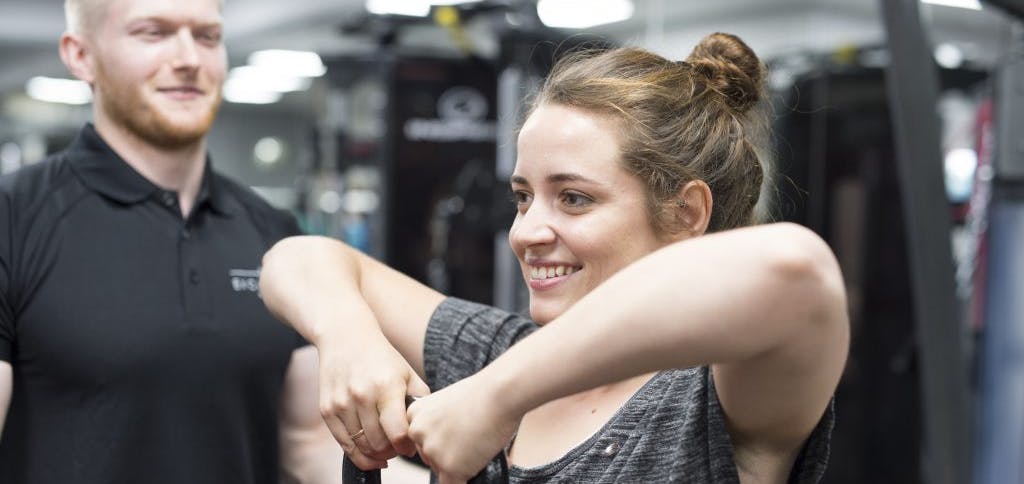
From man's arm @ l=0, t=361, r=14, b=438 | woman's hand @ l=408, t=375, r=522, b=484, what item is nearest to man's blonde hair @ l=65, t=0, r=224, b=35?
man's arm @ l=0, t=361, r=14, b=438

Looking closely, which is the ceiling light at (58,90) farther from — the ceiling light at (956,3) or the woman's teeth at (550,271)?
the woman's teeth at (550,271)

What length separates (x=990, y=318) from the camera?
308 cm

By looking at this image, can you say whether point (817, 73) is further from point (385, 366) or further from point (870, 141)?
point (385, 366)

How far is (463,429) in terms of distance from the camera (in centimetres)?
96

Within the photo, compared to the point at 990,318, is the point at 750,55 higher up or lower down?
higher up

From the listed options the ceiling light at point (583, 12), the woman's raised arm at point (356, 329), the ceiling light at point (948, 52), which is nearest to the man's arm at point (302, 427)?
the woman's raised arm at point (356, 329)

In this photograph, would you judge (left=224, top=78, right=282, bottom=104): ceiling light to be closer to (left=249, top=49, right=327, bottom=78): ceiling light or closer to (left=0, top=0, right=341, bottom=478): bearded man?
(left=249, top=49, right=327, bottom=78): ceiling light

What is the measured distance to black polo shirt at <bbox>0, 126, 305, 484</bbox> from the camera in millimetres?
1612

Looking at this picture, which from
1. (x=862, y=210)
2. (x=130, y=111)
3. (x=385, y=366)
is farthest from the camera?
(x=862, y=210)

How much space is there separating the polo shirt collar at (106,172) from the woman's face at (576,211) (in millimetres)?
800

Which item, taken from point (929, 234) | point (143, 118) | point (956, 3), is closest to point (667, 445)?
point (929, 234)

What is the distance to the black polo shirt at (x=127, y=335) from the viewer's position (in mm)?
1612

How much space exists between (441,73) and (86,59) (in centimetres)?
427

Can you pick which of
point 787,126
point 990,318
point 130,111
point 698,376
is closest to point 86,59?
point 130,111
